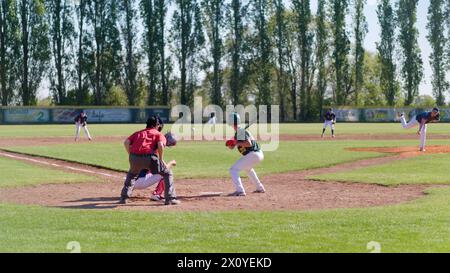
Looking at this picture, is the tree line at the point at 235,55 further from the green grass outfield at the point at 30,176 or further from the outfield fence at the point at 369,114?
the green grass outfield at the point at 30,176

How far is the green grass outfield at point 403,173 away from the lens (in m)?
15.7

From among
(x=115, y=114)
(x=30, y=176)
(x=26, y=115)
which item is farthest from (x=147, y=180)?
(x=115, y=114)

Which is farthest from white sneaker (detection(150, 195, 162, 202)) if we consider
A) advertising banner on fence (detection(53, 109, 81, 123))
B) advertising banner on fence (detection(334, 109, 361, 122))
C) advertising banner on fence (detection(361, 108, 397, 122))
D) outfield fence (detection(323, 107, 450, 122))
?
advertising banner on fence (detection(361, 108, 397, 122))

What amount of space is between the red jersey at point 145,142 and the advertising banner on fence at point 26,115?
59955mm

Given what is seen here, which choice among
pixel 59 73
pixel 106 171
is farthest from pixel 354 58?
pixel 106 171

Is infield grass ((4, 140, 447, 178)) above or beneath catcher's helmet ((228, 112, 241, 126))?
beneath

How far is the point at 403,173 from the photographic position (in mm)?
17672

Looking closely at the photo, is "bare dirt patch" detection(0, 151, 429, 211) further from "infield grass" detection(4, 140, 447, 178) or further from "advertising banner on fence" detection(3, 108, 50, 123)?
"advertising banner on fence" detection(3, 108, 50, 123)

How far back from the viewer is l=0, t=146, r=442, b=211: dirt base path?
37.9 ft

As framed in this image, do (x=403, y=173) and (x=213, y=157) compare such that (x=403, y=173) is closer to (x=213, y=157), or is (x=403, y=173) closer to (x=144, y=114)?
(x=213, y=157)

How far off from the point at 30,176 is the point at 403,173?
36.1ft

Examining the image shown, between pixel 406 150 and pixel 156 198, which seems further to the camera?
pixel 406 150

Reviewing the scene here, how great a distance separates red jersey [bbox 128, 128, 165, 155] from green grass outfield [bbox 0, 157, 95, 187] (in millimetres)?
4970
